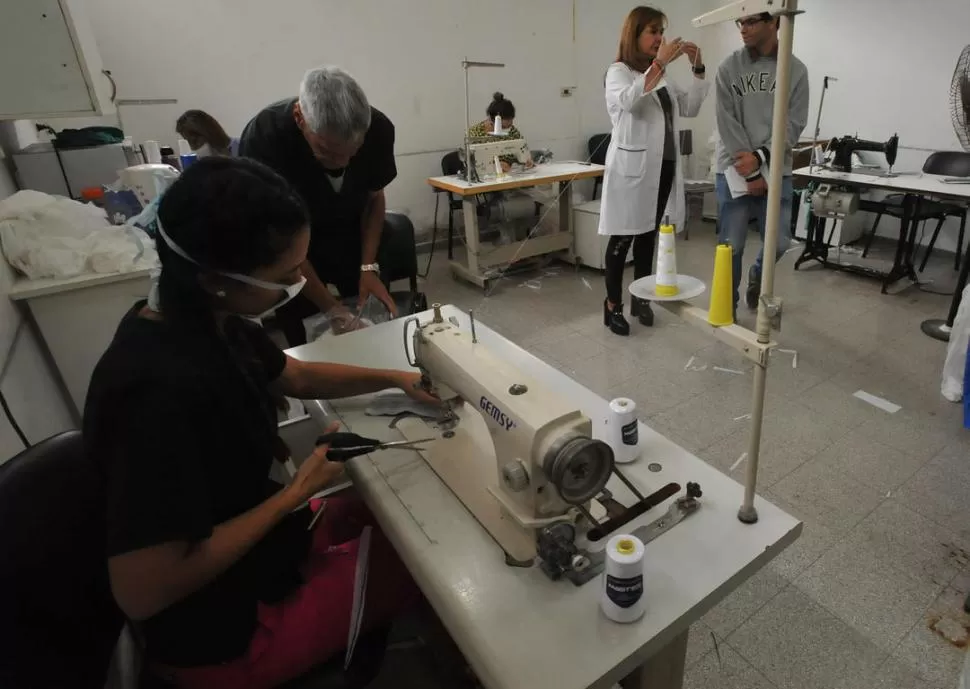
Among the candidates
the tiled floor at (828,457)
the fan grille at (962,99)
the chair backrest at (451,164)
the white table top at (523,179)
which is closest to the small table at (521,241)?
the white table top at (523,179)

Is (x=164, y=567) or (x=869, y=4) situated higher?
(x=869, y=4)

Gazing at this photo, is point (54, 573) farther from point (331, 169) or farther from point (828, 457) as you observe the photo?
point (828, 457)

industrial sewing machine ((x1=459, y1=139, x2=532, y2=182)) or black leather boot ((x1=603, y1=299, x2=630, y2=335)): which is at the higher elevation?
industrial sewing machine ((x1=459, y1=139, x2=532, y2=182))

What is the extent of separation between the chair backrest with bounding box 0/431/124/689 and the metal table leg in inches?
29.3

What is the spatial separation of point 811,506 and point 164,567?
75.3 inches

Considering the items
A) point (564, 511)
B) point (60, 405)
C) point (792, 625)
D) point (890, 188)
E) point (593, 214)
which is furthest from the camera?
point (593, 214)

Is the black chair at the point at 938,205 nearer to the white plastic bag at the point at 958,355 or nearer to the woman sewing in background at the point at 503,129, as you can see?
the white plastic bag at the point at 958,355

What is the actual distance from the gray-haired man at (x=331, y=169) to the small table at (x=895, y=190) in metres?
2.91

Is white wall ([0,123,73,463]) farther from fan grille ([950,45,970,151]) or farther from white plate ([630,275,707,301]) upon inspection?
fan grille ([950,45,970,151])

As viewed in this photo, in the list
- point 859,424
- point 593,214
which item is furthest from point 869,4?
point 859,424

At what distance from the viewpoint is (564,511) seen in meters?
0.83

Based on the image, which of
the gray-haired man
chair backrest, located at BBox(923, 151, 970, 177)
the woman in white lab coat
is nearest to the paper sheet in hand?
the woman in white lab coat

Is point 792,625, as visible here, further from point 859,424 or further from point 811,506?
point 859,424

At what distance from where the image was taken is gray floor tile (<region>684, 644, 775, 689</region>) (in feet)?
4.47
